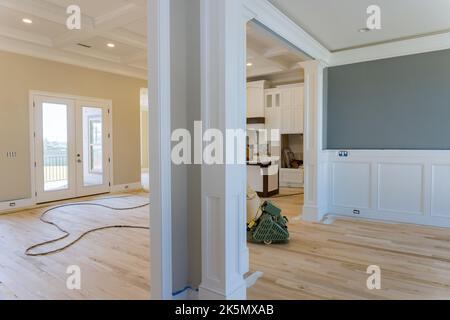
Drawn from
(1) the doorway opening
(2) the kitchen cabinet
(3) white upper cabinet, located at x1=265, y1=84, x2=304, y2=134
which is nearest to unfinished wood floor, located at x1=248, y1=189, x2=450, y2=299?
(1) the doorway opening

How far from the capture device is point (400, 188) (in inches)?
174

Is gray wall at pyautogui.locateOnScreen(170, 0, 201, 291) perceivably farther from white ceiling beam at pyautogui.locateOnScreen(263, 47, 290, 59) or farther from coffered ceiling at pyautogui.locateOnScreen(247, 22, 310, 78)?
white ceiling beam at pyautogui.locateOnScreen(263, 47, 290, 59)

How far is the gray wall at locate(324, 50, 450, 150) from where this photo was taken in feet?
13.6

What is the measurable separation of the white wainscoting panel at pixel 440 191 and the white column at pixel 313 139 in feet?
5.08

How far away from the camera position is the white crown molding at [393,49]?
4078 millimetres

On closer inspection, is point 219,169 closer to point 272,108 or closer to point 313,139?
point 313,139

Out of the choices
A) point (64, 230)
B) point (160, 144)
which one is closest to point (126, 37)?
point (64, 230)

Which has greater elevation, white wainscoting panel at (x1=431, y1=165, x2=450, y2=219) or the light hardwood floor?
white wainscoting panel at (x1=431, y1=165, x2=450, y2=219)

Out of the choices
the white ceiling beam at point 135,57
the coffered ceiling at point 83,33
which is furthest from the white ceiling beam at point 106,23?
the white ceiling beam at point 135,57

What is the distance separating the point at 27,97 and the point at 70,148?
4.30 ft

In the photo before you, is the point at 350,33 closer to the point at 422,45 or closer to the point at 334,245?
the point at 422,45

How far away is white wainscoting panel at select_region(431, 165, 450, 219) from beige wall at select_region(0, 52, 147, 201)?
6573 millimetres

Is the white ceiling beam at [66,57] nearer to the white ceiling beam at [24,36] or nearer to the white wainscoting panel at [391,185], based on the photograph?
the white ceiling beam at [24,36]

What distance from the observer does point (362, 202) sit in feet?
15.5
